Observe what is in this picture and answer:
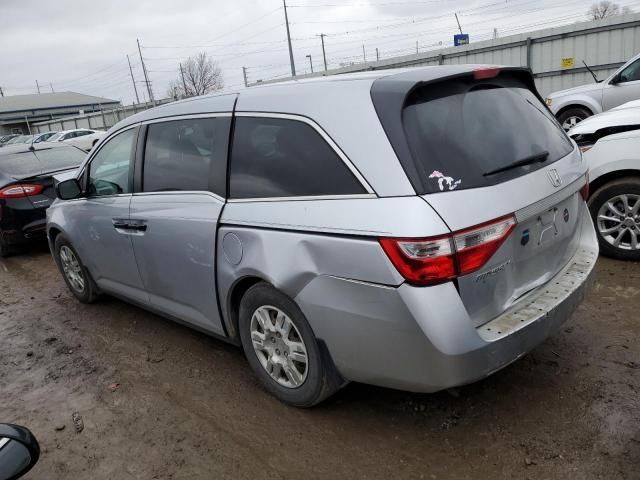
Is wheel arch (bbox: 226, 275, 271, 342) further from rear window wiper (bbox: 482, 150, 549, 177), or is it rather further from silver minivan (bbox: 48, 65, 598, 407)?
rear window wiper (bbox: 482, 150, 549, 177)

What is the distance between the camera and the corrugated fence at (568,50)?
13281 mm

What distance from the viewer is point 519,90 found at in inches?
122

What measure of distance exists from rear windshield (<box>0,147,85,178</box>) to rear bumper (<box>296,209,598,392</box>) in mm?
6459

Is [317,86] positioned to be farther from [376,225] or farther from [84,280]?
[84,280]

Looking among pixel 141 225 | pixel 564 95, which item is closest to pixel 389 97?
pixel 141 225

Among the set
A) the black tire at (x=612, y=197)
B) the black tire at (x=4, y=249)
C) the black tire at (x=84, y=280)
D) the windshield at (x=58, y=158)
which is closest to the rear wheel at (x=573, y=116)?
the black tire at (x=612, y=197)

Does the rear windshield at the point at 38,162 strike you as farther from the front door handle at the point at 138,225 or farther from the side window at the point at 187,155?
the side window at the point at 187,155

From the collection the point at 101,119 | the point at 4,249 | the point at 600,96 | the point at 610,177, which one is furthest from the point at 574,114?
the point at 101,119

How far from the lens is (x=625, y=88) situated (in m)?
9.55

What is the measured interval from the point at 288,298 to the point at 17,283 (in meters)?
5.11

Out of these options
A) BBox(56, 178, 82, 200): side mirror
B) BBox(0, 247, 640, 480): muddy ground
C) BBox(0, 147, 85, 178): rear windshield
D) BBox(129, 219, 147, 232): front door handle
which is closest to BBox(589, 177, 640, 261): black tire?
BBox(0, 247, 640, 480): muddy ground

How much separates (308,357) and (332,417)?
0.47 m

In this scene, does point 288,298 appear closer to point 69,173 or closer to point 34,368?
point 34,368

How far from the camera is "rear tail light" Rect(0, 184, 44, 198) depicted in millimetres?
7052
